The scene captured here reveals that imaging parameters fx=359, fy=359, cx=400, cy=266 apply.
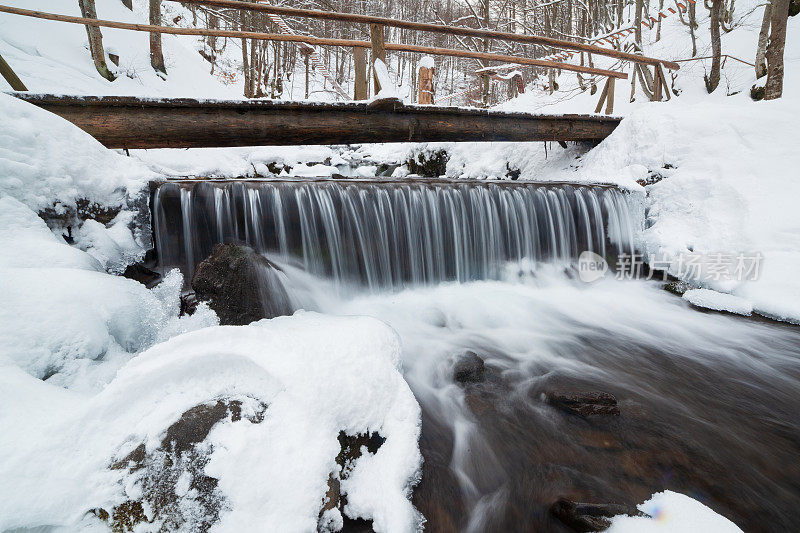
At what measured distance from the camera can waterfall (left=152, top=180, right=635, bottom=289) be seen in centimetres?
397

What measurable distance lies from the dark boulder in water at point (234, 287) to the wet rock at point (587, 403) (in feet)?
7.53

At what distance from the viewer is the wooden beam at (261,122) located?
3.96m

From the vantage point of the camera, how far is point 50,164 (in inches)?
116

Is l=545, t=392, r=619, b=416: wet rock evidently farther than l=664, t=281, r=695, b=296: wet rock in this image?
No

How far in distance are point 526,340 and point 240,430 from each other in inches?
122

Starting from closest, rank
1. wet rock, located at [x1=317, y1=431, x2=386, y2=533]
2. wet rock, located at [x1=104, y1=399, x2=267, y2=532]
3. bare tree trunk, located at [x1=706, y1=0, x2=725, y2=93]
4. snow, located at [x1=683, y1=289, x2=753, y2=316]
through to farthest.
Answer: wet rock, located at [x1=104, y1=399, x2=267, y2=532] < wet rock, located at [x1=317, y1=431, x2=386, y2=533] < snow, located at [x1=683, y1=289, x2=753, y2=316] < bare tree trunk, located at [x1=706, y1=0, x2=725, y2=93]

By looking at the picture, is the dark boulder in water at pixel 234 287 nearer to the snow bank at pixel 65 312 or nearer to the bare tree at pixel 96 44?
the snow bank at pixel 65 312

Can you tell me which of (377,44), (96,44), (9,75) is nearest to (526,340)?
(377,44)

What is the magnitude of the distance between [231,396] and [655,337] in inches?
169

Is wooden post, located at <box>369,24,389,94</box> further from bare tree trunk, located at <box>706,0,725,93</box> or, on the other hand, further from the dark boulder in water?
bare tree trunk, located at <box>706,0,725,93</box>

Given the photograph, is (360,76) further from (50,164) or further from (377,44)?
(50,164)

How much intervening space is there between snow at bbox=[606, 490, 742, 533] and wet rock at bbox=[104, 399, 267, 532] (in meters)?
1.70

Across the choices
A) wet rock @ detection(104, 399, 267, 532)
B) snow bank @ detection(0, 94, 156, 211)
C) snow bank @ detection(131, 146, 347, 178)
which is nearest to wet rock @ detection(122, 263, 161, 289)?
snow bank @ detection(0, 94, 156, 211)

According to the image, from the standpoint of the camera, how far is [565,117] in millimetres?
6750
